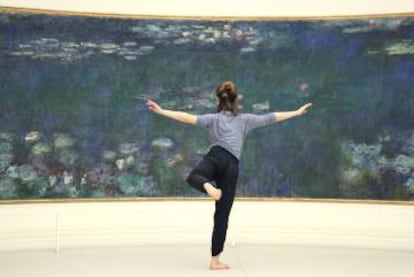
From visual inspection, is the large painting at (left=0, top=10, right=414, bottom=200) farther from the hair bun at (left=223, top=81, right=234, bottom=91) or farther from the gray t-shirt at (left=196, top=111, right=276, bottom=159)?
the hair bun at (left=223, top=81, right=234, bottom=91)

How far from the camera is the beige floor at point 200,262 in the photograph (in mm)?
5887

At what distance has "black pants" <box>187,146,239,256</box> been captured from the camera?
225 inches

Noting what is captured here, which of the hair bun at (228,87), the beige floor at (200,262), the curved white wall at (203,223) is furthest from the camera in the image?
the curved white wall at (203,223)

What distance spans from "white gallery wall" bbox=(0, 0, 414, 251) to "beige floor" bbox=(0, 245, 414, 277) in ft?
0.70

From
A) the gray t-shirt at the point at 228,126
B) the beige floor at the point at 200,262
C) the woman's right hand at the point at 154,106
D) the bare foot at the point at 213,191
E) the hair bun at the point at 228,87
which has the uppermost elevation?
the hair bun at the point at 228,87

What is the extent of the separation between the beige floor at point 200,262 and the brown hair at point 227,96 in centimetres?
175

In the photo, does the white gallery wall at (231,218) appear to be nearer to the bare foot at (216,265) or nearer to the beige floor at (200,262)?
the beige floor at (200,262)

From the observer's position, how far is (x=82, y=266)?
241 inches

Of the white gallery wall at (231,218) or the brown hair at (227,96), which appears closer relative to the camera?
the brown hair at (227,96)

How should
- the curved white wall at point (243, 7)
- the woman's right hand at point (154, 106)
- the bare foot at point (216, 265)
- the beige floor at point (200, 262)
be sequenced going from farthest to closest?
1. the curved white wall at point (243, 7)
2. the bare foot at point (216, 265)
3. the beige floor at point (200, 262)
4. the woman's right hand at point (154, 106)

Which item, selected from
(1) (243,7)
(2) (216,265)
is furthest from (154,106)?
(1) (243,7)

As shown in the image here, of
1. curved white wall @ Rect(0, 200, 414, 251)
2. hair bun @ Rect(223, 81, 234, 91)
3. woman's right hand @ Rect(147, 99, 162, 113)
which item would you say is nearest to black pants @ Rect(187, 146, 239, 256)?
hair bun @ Rect(223, 81, 234, 91)

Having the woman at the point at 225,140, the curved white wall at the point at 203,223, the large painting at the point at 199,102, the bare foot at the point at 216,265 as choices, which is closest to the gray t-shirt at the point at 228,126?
the woman at the point at 225,140

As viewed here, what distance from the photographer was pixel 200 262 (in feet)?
21.0
